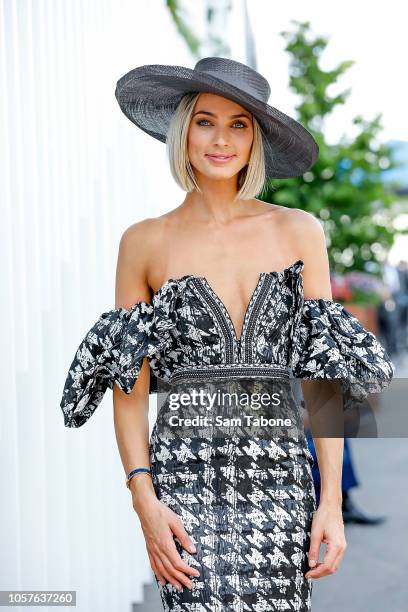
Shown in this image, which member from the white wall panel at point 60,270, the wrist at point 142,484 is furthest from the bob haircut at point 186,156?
the wrist at point 142,484

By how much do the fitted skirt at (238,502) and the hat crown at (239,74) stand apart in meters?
0.75

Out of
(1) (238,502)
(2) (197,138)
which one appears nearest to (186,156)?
(2) (197,138)

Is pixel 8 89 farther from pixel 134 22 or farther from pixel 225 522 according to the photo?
pixel 134 22

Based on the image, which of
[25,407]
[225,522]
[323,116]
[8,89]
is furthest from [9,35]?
[323,116]

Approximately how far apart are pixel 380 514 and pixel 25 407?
13.8ft

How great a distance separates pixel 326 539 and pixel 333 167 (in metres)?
8.56

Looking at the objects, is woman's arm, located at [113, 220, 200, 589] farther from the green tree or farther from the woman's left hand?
the green tree

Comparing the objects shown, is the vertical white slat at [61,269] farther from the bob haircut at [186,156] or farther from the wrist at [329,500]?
the wrist at [329,500]

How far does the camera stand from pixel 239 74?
97.4 inches

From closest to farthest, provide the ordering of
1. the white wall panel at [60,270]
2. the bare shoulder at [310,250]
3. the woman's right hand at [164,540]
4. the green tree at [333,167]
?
the woman's right hand at [164,540], the bare shoulder at [310,250], the white wall panel at [60,270], the green tree at [333,167]

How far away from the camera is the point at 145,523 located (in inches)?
90.7

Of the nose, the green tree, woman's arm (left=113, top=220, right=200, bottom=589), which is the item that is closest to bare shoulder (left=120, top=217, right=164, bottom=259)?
woman's arm (left=113, top=220, right=200, bottom=589)

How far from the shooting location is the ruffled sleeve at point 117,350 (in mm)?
2363

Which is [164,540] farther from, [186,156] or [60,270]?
[60,270]
